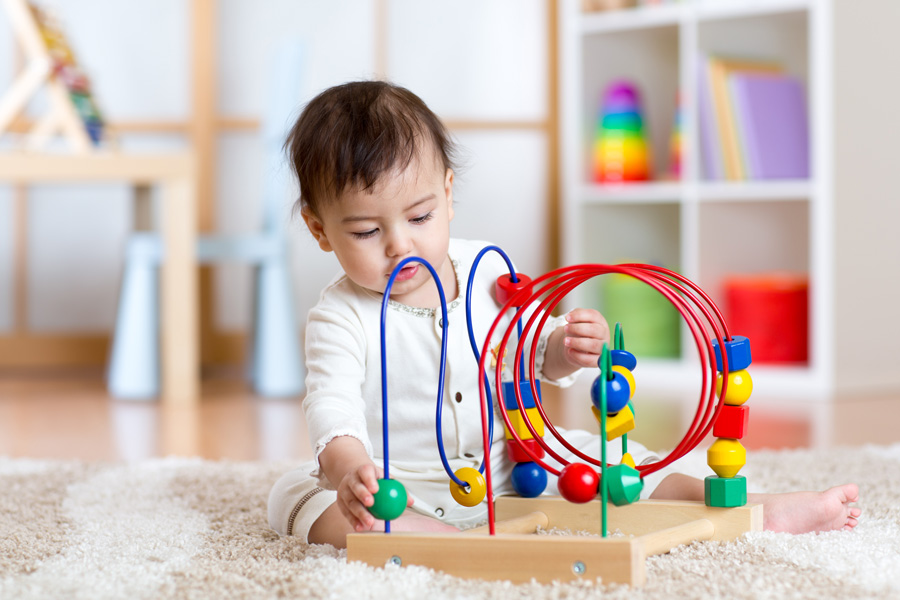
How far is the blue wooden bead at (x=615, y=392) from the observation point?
0.78 metres

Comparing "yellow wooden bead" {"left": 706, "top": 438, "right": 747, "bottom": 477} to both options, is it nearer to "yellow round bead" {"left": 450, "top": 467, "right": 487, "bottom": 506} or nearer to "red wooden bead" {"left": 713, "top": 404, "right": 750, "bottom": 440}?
"red wooden bead" {"left": 713, "top": 404, "right": 750, "bottom": 440}

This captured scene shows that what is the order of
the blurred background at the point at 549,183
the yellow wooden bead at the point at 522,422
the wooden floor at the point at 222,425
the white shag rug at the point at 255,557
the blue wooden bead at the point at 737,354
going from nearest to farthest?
the white shag rug at the point at 255,557
the blue wooden bead at the point at 737,354
the yellow wooden bead at the point at 522,422
the wooden floor at the point at 222,425
the blurred background at the point at 549,183

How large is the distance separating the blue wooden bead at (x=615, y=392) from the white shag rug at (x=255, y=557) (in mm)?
123

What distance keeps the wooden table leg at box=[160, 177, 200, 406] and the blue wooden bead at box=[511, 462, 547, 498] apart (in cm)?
Result: 126

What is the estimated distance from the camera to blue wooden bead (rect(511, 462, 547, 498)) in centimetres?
93

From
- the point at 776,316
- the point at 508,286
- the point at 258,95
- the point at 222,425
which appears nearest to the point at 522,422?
the point at 508,286

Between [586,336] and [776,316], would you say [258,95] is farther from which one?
[586,336]

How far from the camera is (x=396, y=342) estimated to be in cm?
96

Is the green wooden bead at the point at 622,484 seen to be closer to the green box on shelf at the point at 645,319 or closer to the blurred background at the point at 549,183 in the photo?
the blurred background at the point at 549,183

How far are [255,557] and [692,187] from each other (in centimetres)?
169

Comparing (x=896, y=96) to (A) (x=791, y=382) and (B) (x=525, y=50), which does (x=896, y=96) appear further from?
(B) (x=525, y=50)

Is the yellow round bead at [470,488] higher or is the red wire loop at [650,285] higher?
the red wire loop at [650,285]

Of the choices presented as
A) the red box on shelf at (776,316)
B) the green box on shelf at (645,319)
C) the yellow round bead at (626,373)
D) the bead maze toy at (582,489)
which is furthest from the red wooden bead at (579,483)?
the green box on shelf at (645,319)

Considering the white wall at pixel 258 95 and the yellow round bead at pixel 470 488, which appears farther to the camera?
the white wall at pixel 258 95
